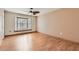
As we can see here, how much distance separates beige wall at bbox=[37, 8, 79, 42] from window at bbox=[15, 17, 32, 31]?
0.51ft

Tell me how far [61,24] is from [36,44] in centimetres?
50

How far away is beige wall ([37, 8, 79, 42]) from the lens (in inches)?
54.0

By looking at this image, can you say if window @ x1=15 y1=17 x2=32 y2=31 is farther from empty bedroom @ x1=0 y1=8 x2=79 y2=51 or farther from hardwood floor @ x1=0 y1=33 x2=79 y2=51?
hardwood floor @ x1=0 y1=33 x2=79 y2=51

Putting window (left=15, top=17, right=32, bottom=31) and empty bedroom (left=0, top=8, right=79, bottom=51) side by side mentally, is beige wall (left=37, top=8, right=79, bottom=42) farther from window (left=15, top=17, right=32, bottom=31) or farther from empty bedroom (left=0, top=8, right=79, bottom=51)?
window (left=15, top=17, right=32, bottom=31)

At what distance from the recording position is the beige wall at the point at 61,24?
1371 mm

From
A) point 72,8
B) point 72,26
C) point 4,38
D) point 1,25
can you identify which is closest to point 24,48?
point 4,38

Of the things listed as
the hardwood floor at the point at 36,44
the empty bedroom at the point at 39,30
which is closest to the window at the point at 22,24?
the empty bedroom at the point at 39,30

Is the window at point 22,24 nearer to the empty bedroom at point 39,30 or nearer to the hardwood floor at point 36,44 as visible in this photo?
the empty bedroom at point 39,30

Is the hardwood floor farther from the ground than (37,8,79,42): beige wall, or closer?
closer

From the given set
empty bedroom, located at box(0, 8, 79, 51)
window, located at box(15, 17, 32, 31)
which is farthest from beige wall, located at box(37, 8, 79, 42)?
window, located at box(15, 17, 32, 31)

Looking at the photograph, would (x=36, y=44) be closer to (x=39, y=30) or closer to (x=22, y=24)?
(x=39, y=30)

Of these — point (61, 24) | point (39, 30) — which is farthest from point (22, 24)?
point (61, 24)

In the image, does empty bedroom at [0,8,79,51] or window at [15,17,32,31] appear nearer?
empty bedroom at [0,8,79,51]
